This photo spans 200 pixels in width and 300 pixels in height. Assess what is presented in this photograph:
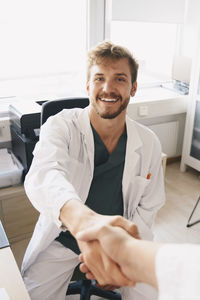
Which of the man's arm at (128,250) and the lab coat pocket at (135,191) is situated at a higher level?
the man's arm at (128,250)

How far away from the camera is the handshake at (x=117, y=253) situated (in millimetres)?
611

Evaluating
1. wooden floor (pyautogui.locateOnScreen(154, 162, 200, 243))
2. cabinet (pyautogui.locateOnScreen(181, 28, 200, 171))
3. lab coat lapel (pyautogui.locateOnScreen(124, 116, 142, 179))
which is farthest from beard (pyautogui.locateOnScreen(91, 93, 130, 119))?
cabinet (pyautogui.locateOnScreen(181, 28, 200, 171))

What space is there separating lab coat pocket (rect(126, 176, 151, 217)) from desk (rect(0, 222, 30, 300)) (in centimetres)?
60

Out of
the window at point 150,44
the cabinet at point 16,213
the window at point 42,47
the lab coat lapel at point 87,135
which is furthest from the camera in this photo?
the window at point 150,44

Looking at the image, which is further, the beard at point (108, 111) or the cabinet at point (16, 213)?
the cabinet at point (16, 213)

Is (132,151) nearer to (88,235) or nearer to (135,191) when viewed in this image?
(135,191)

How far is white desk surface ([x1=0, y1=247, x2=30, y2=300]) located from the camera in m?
0.88

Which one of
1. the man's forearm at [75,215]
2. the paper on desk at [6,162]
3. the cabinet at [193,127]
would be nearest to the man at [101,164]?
the man's forearm at [75,215]

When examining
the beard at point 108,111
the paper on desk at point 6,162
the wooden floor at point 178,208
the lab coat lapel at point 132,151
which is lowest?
the wooden floor at point 178,208

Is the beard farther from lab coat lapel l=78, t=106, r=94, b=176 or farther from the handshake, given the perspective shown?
the handshake

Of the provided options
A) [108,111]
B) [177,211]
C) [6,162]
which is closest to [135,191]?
[108,111]

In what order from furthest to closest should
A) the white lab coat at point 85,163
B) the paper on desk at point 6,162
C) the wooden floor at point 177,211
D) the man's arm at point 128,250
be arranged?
the wooden floor at point 177,211 < the paper on desk at point 6,162 < the white lab coat at point 85,163 < the man's arm at point 128,250

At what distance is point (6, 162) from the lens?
2145 mm

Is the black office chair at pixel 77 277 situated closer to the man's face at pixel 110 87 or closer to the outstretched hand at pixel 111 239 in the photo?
the man's face at pixel 110 87
